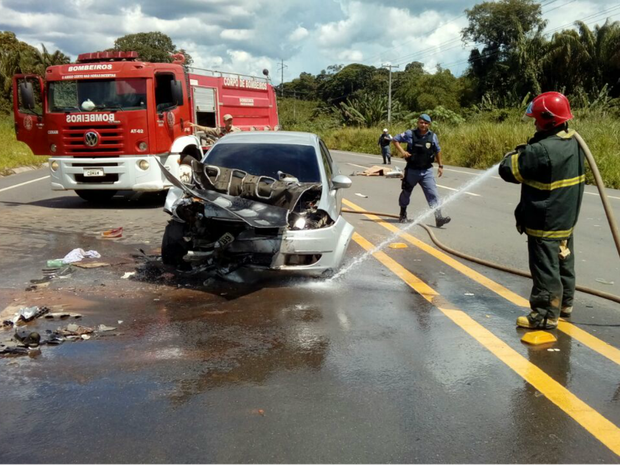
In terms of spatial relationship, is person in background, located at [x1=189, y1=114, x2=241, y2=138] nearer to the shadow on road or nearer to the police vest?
the shadow on road

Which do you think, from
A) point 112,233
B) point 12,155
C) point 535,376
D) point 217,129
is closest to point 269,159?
point 112,233

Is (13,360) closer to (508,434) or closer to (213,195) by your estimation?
(213,195)

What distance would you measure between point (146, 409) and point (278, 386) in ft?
2.66

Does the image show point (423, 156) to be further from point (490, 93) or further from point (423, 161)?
point (490, 93)

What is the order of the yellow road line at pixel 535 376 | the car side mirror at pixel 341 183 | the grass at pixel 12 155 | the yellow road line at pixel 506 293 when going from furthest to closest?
the grass at pixel 12 155, the car side mirror at pixel 341 183, the yellow road line at pixel 506 293, the yellow road line at pixel 535 376

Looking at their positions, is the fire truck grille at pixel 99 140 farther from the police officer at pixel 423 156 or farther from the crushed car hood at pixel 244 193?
the crushed car hood at pixel 244 193

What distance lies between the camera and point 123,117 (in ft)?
36.0

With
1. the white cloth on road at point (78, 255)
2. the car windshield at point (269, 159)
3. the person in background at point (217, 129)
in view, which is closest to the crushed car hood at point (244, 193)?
the car windshield at point (269, 159)

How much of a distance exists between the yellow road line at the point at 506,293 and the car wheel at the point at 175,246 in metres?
3.14

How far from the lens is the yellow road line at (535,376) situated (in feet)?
10.3

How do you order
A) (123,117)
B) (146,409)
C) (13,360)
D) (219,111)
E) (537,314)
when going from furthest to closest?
(219,111) → (123,117) → (537,314) → (13,360) → (146,409)

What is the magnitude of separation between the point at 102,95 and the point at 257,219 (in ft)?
23.1

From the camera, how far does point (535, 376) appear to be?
3840 mm

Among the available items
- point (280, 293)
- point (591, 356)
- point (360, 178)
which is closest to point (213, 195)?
point (280, 293)
